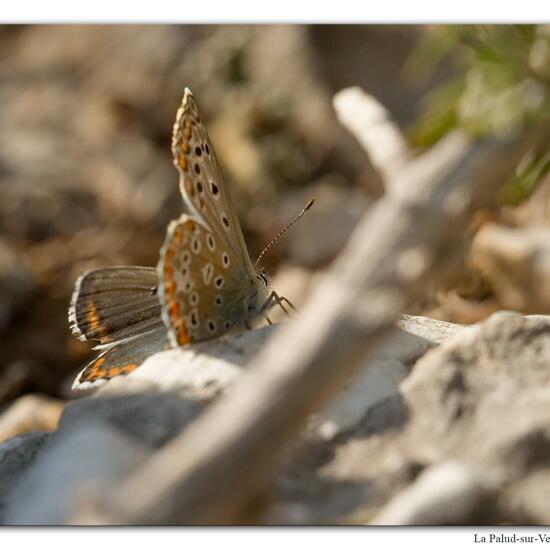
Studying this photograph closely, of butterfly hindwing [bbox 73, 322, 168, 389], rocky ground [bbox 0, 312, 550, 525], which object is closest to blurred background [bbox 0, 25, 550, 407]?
butterfly hindwing [bbox 73, 322, 168, 389]

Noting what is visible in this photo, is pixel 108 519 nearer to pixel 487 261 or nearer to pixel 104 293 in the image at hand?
pixel 104 293

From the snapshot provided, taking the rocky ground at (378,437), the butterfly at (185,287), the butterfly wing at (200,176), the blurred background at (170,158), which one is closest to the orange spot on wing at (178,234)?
the butterfly at (185,287)

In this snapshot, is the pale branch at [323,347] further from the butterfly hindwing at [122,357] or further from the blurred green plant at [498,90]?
the butterfly hindwing at [122,357]

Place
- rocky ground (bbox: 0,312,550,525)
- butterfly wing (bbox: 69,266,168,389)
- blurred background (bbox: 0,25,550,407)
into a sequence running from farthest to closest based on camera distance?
blurred background (bbox: 0,25,550,407)
butterfly wing (bbox: 69,266,168,389)
rocky ground (bbox: 0,312,550,525)

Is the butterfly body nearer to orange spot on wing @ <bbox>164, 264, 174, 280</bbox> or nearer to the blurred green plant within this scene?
orange spot on wing @ <bbox>164, 264, 174, 280</bbox>

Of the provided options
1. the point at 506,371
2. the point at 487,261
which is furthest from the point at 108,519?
the point at 487,261
